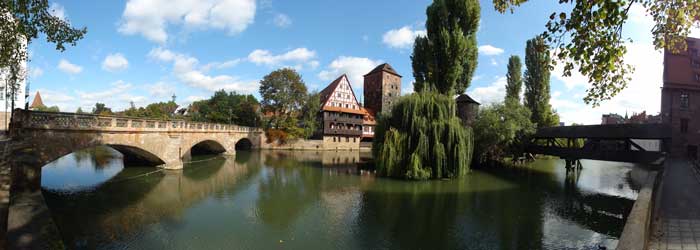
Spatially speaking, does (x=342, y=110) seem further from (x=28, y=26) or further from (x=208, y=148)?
(x=28, y=26)

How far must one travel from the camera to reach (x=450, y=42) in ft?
75.6

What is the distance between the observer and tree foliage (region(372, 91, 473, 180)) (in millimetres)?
16234

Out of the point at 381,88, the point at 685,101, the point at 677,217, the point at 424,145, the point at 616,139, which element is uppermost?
the point at 381,88

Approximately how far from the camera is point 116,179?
14.9 m

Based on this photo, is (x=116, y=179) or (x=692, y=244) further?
(x=116, y=179)

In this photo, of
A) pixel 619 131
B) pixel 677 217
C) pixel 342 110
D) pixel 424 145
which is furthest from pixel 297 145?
pixel 677 217

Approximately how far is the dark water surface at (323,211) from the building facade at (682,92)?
5.09m

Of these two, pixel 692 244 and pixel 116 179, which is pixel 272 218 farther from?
pixel 116 179

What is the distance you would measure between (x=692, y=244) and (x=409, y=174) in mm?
11570

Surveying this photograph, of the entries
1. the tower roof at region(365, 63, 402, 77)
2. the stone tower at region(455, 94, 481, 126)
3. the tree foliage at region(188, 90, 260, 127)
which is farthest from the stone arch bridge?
the tower roof at region(365, 63, 402, 77)

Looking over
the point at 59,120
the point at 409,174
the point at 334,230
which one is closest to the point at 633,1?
the point at 334,230

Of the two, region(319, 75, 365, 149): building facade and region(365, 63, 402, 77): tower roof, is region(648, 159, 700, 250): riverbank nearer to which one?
region(319, 75, 365, 149): building facade

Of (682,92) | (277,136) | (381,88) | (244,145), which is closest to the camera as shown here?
(682,92)

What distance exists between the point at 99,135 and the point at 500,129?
23.4 meters
